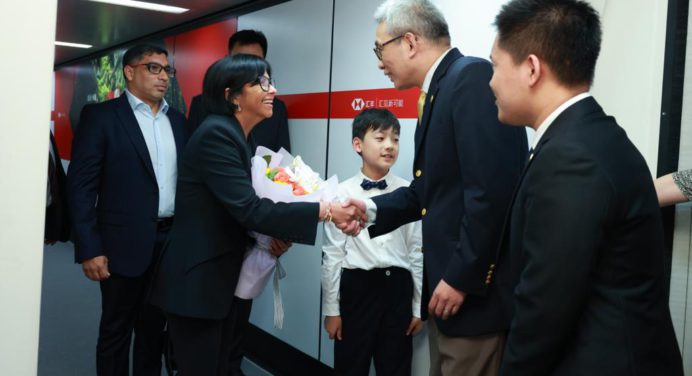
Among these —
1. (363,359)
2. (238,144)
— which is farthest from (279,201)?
(363,359)

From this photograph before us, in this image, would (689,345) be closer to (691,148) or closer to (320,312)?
(691,148)

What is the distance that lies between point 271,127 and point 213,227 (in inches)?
79.5

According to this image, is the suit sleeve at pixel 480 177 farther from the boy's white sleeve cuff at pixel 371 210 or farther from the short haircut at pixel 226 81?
the short haircut at pixel 226 81

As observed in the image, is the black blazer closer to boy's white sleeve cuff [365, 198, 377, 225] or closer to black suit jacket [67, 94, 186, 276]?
boy's white sleeve cuff [365, 198, 377, 225]

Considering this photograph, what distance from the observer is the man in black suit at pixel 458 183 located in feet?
6.56

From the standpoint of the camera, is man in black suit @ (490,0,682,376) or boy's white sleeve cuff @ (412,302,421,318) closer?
Result: man in black suit @ (490,0,682,376)

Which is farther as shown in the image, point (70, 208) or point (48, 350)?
point (48, 350)

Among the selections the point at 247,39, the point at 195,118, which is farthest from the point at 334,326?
the point at 247,39

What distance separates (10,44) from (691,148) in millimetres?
2353

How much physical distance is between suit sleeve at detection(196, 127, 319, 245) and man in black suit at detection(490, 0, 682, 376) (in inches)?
47.0

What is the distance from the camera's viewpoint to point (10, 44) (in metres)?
1.72

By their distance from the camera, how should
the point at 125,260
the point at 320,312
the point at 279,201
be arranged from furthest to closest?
the point at 320,312, the point at 125,260, the point at 279,201

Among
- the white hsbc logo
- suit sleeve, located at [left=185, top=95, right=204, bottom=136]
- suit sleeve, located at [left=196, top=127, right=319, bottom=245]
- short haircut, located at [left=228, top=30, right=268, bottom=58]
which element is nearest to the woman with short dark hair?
suit sleeve, located at [left=196, top=127, right=319, bottom=245]

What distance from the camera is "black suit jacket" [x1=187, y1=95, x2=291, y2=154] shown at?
14.3ft
